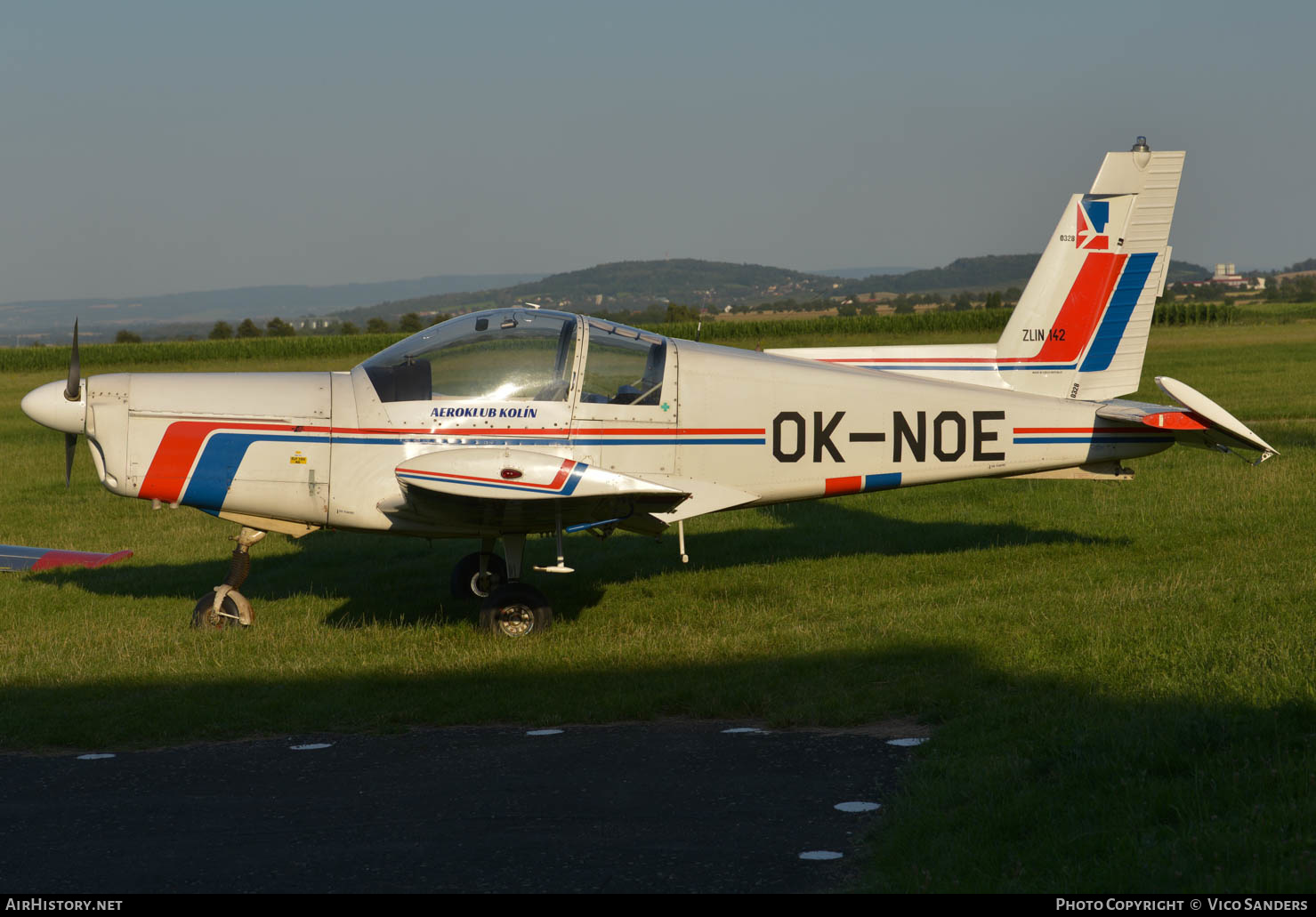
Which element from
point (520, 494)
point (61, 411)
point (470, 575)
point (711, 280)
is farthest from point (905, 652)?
point (711, 280)

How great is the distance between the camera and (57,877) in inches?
170

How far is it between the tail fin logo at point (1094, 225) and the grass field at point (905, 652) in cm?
280

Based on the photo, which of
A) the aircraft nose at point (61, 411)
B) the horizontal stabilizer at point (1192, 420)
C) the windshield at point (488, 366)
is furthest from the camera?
the horizontal stabilizer at point (1192, 420)

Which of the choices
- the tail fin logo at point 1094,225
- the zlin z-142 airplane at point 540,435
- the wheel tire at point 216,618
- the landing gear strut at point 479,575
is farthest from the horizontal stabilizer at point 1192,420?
the wheel tire at point 216,618

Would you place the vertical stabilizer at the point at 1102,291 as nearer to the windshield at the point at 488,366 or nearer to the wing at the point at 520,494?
the wing at the point at 520,494

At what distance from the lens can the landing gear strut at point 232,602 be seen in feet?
28.8

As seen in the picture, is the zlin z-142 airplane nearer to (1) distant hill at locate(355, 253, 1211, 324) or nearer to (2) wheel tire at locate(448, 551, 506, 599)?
(2) wheel tire at locate(448, 551, 506, 599)

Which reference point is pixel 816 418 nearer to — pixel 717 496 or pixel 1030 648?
pixel 717 496

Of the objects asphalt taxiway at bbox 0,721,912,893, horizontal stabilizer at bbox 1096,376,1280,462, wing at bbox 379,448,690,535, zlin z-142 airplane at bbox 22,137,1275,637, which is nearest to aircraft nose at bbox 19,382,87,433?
zlin z-142 airplane at bbox 22,137,1275,637

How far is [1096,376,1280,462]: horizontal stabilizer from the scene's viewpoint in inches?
344

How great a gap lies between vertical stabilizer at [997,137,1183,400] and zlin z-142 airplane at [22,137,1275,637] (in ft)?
9.53

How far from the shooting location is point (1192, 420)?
8938mm

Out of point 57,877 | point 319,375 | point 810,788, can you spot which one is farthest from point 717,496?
point 57,877
